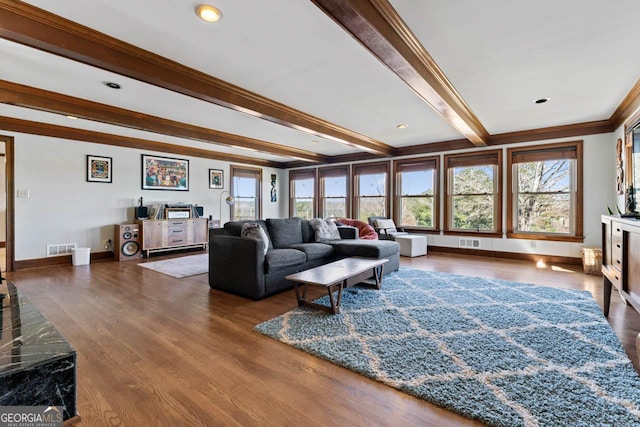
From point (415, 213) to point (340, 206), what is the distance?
220cm

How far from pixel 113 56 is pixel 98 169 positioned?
4.22m

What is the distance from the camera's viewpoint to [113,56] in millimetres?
2488

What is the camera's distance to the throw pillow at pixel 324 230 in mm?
4791

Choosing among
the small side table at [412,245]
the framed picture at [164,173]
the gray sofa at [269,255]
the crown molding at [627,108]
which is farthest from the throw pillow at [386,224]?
the framed picture at [164,173]

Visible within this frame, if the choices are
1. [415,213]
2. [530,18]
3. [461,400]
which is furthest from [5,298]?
[415,213]

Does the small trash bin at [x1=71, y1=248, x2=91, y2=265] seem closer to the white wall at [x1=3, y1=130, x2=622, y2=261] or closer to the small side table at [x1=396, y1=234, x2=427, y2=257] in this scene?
the white wall at [x1=3, y1=130, x2=622, y2=261]

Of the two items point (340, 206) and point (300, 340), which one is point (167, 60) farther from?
point (340, 206)

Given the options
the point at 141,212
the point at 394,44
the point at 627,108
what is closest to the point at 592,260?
the point at 627,108

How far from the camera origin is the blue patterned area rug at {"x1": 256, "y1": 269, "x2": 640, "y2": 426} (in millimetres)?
1545

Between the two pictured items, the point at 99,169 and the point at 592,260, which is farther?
the point at 99,169

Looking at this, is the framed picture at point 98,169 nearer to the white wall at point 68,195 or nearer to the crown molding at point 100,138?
the white wall at point 68,195

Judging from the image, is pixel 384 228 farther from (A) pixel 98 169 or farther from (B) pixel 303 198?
(A) pixel 98 169

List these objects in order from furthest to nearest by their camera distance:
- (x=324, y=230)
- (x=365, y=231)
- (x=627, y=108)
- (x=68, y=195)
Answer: (x=365, y=231), (x=68, y=195), (x=324, y=230), (x=627, y=108)

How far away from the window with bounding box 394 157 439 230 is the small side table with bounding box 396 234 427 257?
0.72 m
